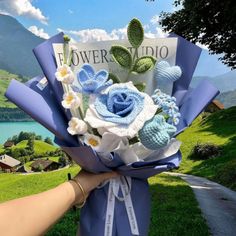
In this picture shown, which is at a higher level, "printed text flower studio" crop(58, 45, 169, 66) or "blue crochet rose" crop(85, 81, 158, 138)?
"printed text flower studio" crop(58, 45, 169, 66)

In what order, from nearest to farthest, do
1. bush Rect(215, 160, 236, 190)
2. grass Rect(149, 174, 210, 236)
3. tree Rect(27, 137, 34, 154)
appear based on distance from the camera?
grass Rect(149, 174, 210, 236)
bush Rect(215, 160, 236, 190)
tree Rect(27, 137, 34, 154)

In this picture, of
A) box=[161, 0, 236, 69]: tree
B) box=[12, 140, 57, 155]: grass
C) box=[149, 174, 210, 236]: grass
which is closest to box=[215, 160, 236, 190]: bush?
box=[149, 174, 210, 236]: grass

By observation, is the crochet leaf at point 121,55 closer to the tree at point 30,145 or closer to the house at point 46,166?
the house at point 46,166

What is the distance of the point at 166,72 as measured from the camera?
2396 mm

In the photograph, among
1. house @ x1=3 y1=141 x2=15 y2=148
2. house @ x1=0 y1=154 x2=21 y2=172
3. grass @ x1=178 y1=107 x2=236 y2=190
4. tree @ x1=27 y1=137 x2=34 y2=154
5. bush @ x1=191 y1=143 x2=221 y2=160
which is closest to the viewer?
grass @ x1=178 y1=107 x2=236 y2=190

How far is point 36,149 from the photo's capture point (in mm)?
151000

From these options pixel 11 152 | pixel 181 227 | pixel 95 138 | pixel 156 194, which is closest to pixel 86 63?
pixel 95 138

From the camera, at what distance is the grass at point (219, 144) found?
709 inches

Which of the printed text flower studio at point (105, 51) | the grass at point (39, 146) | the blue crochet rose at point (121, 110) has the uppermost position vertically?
the printed text flower studio at point (105, 51)

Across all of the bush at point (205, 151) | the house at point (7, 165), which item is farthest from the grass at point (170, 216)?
the house at point (7, 165)

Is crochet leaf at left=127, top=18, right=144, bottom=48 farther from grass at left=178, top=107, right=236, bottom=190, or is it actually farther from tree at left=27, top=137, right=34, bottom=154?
tree at left=27, top=137, right=34, bottom=154

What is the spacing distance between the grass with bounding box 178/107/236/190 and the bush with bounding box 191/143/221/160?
0.38 metres

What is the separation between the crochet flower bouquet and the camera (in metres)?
2.23

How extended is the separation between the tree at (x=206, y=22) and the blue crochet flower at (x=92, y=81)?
7332 millimetres
